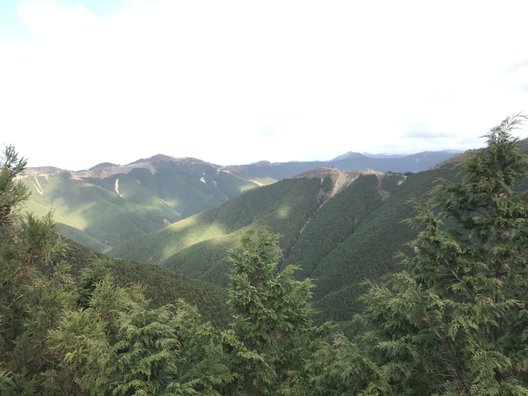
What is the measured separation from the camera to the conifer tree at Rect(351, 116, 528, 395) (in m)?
12.8

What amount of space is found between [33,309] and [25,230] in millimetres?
6108

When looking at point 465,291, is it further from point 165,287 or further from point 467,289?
point 165,287

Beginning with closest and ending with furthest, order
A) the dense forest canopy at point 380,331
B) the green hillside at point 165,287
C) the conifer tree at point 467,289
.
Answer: the conifer tree at point 467,289
the dense forest canopy at point 380,331
the green hillside at point 165,287

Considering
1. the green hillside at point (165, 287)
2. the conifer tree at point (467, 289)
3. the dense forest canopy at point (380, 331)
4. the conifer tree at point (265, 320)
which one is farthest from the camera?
the green hillside at point (165, 287)

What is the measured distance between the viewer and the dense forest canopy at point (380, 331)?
43.4 ft

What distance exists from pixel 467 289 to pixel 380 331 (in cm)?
464

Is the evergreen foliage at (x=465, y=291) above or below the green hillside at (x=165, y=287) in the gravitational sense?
above

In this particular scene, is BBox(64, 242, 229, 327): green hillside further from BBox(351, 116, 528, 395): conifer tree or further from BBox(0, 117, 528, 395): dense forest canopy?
BBox(351, 116, 528, 395): conifer tree

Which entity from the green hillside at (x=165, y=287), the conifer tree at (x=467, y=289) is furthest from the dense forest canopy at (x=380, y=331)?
the green hillside at (x=165, y=287)

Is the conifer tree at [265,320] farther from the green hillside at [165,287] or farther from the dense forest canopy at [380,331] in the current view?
the green hillside at [165,287]

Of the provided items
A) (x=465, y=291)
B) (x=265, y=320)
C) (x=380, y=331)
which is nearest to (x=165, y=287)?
(x=265, y=320)

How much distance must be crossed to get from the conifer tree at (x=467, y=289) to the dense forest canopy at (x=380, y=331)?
2.0 inches

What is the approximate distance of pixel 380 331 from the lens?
16.6 metres

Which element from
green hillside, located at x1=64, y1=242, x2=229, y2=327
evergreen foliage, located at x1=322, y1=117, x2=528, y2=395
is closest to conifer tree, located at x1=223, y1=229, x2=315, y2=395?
evergreen foliage, located at x1=322, y1=117, x2=528, y2=395
